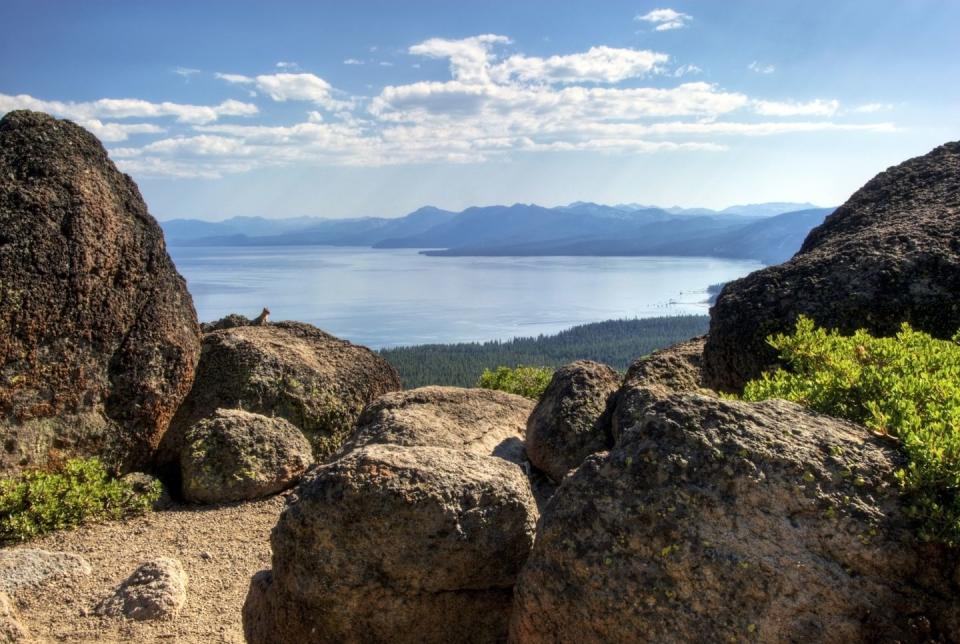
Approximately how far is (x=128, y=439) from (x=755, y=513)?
8144 mm

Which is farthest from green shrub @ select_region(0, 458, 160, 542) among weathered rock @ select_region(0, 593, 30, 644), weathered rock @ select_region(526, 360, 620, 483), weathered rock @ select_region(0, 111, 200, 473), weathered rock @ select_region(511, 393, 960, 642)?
weathered rock @ select_region(511, 393, 960, 642)

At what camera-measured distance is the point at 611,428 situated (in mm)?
8242

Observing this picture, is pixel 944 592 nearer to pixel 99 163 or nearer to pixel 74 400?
pixel 74 400

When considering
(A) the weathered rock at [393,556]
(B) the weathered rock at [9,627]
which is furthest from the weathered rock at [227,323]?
(A) the weathered rock at [393,556]

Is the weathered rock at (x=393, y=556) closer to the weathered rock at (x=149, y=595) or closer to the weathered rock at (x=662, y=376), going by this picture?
the weathered rock at (x=149, y=595)

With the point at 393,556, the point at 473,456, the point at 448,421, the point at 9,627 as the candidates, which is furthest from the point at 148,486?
the point at 393,556

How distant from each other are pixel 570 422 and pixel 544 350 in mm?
105445

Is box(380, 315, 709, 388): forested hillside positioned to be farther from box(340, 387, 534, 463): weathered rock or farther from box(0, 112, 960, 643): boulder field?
box(0, 112, 960, 643): boulder field

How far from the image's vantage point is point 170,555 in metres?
8.12

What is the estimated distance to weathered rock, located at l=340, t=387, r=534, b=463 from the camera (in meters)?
8.97

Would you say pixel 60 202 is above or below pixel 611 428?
above

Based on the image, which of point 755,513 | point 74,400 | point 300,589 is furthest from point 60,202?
point 755,513

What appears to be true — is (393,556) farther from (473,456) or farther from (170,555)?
(170,555)

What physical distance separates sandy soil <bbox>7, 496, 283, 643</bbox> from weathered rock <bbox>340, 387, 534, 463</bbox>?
1.49m
